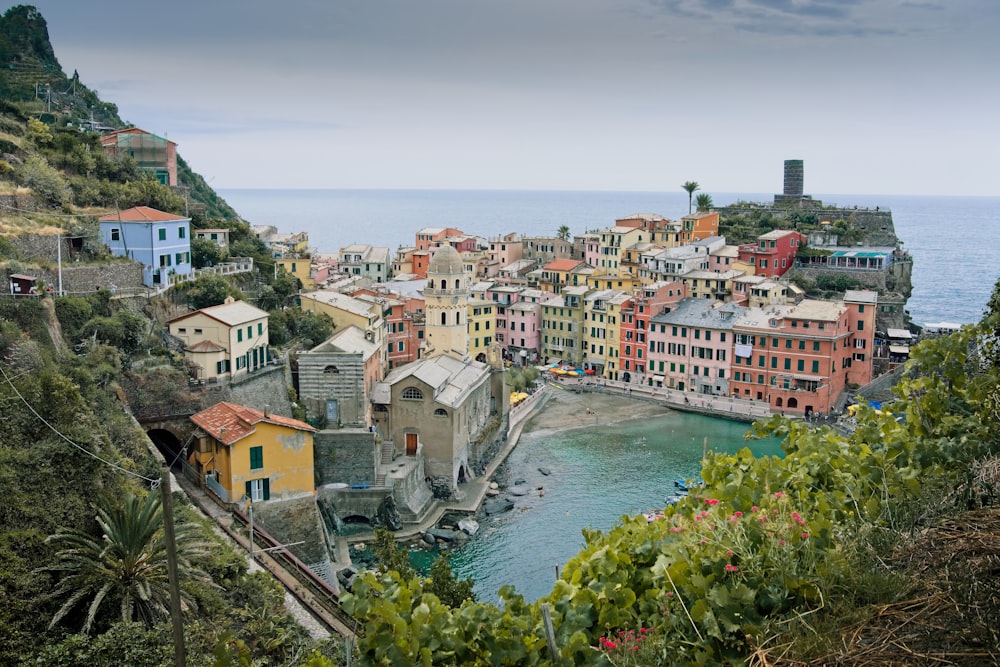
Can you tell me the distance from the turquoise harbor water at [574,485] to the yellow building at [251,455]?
5.84m

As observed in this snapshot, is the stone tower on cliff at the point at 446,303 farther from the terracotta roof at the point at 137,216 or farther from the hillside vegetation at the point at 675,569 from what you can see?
the hillside vegetation at the point at 675,569

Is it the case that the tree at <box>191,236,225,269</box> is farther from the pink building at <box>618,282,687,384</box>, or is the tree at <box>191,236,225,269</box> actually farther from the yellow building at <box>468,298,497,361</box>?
the pink building at <box>618,282,687,384</box>

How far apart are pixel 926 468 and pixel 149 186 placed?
113ft

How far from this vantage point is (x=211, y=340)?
26.7 m

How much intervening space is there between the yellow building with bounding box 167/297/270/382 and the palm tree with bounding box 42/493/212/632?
11621mm

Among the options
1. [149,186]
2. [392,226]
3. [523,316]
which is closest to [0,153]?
[149,186]

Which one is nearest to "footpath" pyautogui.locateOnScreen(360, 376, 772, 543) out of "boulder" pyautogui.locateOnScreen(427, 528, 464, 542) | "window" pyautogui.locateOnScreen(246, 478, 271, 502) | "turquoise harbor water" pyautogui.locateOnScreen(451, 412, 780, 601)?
"turquoise harbor water" pyautogui.locateOnScreen(451, 412, 780, 601)

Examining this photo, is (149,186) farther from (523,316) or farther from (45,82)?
(523,316)

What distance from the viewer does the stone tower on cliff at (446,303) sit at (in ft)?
121

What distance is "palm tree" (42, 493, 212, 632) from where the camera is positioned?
12921 mm

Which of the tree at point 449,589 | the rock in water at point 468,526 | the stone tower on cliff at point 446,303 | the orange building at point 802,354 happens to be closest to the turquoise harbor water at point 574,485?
the rock in water at point 468,526

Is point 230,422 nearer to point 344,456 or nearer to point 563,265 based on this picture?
point 344,456

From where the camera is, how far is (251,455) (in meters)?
22.7

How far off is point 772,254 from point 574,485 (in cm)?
3054
